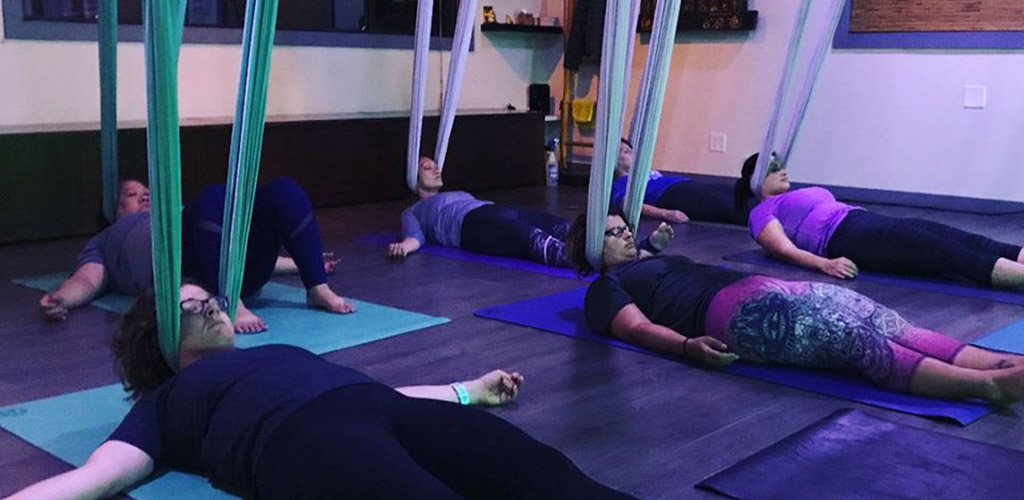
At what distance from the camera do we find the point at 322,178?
6207 mm

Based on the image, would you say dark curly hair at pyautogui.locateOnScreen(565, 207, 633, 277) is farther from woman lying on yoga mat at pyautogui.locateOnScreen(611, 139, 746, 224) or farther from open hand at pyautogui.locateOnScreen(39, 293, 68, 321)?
woman lying on yoga mat at pyautogui.locateOnScreen(611, 139, 746, 224)

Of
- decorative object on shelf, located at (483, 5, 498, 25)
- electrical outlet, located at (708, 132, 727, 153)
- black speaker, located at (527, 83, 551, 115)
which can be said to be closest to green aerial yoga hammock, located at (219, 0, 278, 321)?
electrical outlet, located at (708, 132, 727, 153)

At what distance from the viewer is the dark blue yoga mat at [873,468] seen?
1.97 meters

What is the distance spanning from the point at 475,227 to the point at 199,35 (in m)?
2.42

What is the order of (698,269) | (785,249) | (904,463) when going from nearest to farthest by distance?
(904,463) → (698,269) → (785,249)

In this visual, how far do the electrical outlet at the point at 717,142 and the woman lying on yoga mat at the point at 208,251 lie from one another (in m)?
4.26

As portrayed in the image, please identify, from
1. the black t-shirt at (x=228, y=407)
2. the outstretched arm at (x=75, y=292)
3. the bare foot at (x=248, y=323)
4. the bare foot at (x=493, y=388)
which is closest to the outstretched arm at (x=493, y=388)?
the bare foot at (x=493, y=388)

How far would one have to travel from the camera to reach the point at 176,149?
2.20 m

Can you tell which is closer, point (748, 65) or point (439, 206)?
point (439, 206)

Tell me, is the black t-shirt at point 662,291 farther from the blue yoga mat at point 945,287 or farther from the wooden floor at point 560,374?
the blue yoga mat at point 945,287

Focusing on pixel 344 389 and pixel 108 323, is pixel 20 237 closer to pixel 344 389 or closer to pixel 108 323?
pixel 108 323

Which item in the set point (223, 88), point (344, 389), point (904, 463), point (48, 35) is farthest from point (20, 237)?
point (904, 463)

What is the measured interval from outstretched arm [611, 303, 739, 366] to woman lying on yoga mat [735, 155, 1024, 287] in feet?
4.49

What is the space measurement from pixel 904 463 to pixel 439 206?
3.07 meters
